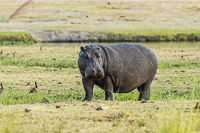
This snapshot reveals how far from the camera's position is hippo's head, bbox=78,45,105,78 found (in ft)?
23.1

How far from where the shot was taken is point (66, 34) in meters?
31.7

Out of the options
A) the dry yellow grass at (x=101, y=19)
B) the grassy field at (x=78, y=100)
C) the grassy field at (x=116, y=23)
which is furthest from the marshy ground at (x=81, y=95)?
the dry yellow grass at (x=101, y=19)

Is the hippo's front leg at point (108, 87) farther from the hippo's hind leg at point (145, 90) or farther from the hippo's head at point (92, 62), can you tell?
the hippo's hind leg at point (145, 90)

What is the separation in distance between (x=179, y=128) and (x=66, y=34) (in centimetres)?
2792

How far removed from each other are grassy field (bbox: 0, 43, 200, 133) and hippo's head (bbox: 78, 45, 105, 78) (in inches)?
20.0

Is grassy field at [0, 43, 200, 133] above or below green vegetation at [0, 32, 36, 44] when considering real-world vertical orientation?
above

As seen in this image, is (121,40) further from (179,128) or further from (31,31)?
(179,128)

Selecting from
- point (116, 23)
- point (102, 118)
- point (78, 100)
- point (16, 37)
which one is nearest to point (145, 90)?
point (78, 100)

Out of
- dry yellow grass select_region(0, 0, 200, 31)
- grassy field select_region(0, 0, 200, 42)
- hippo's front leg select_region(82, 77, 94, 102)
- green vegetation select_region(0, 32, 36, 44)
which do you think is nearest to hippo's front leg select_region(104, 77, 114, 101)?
hippo's front leg select_region(82, 77, 94, 102)

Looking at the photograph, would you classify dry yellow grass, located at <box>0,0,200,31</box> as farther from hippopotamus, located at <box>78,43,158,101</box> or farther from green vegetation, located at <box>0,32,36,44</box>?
hippopotamus, located at <box>78,43,158,101</box>

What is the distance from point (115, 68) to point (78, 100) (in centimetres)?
142

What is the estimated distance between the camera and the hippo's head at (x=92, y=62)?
7031mm

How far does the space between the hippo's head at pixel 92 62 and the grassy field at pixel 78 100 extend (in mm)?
507

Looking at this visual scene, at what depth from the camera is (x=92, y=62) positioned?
713 cm
